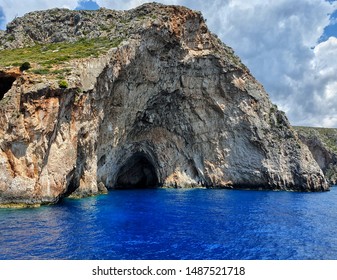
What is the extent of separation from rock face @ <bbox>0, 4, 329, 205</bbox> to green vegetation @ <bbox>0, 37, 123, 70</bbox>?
1815mm

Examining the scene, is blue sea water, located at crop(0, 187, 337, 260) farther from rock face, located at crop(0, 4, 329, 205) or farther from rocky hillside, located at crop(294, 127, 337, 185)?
rocky hillside, located at crop(294, 127, 337, 185)

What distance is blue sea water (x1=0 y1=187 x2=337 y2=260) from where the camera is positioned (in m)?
19.7

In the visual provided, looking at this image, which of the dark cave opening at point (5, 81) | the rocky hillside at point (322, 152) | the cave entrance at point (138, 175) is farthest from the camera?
the rocky hillside at point (322, 152)

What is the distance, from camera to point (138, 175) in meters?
77.7

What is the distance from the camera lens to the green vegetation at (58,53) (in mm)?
41625

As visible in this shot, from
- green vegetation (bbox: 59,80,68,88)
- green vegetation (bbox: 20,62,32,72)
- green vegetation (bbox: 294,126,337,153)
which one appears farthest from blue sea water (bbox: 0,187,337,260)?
green vegetation (bbox: 294,126,337,153)

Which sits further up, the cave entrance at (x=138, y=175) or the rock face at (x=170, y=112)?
the rock face at (x=170, y=112)

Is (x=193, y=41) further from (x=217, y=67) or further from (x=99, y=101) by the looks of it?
(x=99, y=101)

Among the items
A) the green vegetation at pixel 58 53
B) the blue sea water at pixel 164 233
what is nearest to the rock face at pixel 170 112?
the green vegetation at pixel 58 53

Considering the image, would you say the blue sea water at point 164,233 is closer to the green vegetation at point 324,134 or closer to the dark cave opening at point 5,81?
the dark cave opening at point 5,81

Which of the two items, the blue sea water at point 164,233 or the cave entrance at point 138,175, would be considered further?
the cave entrance at point 138,175

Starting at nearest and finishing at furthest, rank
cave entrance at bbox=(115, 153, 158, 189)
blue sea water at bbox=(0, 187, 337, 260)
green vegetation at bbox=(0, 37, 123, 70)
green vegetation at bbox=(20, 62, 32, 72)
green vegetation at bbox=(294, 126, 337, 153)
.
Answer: blue sea water at bbox=(0, 187, 337, 260)
green vegetation at bbox=(20, 62, 32, 72)
green vegetation at bbox=(0, 37, 123, 70)
cave entrance at bbox=(115, 153, 158, 189)
green vegetation at bbox=(294, 126, 337, 153)

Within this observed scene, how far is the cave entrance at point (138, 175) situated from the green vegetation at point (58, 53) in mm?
26602

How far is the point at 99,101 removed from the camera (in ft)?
163
